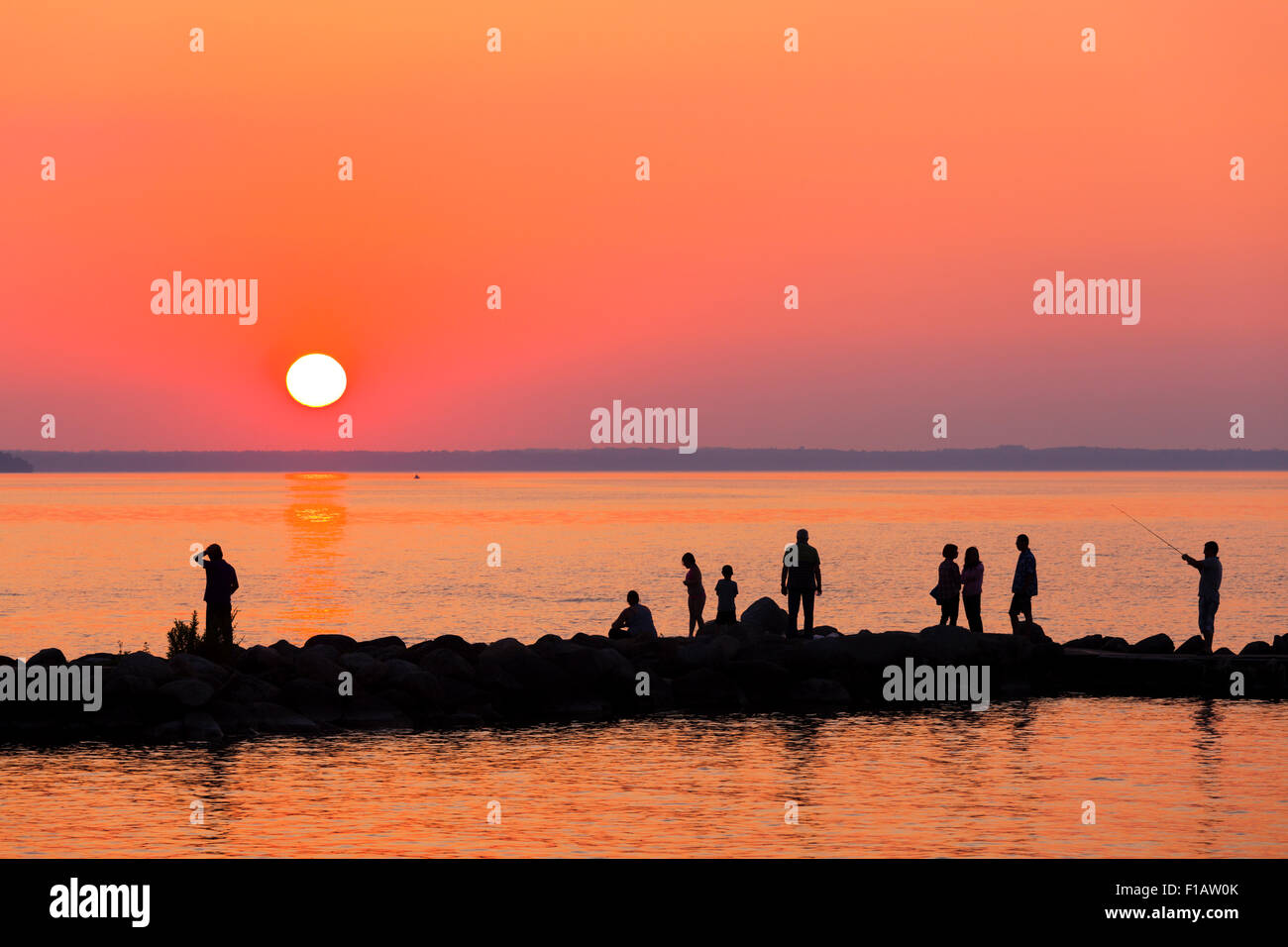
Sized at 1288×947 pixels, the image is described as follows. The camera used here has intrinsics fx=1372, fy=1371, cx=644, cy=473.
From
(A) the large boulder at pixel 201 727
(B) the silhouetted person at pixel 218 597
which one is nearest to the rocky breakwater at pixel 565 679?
(A) the large boulder at pixel 201 727

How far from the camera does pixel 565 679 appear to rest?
24.5 metres

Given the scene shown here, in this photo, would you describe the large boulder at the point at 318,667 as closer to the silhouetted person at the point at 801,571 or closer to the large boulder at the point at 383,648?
the large boulder at the point at 383,648

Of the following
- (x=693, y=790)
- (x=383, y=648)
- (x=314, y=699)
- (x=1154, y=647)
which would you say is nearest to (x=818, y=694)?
(x=1154, y=647)

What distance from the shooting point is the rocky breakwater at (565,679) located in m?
22.2

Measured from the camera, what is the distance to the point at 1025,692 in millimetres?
26422

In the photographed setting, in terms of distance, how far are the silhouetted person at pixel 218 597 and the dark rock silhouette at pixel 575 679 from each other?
0.53 metres

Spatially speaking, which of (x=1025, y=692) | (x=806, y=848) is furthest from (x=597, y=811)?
(x=1025, y=692)

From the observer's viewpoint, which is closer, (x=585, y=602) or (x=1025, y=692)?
(x=1025, y=692)

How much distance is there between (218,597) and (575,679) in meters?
6.33
